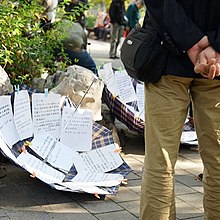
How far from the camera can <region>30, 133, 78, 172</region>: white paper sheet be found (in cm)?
379

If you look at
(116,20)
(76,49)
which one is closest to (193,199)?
(76,49)

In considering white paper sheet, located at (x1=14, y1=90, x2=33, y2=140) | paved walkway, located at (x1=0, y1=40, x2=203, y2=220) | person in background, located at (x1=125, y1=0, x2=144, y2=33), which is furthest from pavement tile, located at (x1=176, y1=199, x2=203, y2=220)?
person in background, located at (x1=125, y1=0, x2=144, y2=33)

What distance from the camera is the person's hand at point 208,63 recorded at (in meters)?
2.34

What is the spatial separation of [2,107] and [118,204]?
107 cm

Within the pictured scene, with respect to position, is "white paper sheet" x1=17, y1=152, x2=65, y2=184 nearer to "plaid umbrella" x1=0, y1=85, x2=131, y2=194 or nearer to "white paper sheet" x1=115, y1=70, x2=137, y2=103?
"plaid umbrella" x1=0, y1=85, x2=131, y2=194

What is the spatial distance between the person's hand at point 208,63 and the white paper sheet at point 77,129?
5.81ft

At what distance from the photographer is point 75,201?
3539 millimetres

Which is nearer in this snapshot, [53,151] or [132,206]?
[132,206]

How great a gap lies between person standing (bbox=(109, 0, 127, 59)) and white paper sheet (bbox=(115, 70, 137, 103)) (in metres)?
7.83

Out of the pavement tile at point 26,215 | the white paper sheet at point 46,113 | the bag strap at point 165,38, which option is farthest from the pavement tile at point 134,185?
the bag strap at point 165,38

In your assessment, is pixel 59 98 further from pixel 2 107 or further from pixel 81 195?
pixel 81 195

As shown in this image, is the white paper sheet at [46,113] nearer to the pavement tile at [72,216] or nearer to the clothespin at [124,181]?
the clothespin at [124,181]

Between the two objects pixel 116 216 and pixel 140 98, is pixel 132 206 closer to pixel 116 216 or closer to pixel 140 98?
pixel 116 216

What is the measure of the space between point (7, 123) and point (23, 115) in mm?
170
